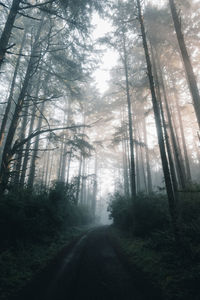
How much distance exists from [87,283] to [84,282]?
10 cm

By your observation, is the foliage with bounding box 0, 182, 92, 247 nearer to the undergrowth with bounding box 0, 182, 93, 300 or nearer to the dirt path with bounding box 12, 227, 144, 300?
the undergrowth with bounding box 0, 182, 93, 300

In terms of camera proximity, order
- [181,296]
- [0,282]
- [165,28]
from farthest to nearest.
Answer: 1. [165,28]
2. [0,282]
3. [181,296]

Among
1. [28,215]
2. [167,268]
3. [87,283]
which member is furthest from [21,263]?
[167,268]

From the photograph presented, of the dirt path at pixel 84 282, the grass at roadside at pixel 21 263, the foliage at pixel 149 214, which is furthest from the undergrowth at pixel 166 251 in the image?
the grass at roadside at pixel 21 263

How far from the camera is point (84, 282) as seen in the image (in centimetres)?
430

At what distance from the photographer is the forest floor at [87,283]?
3668mm

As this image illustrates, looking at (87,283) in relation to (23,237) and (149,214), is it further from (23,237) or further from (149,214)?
(149,214)

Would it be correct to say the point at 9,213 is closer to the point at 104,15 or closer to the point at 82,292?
the point at 82,292

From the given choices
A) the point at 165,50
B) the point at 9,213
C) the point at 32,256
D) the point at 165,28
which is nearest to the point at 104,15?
the point at 165,28

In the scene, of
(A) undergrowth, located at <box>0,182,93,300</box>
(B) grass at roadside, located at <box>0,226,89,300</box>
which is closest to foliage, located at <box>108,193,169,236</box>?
(A) undergrowth, located at <box>0,182,93,300</box>

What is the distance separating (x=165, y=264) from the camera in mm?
5363

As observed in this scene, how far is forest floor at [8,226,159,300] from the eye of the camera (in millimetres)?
3668

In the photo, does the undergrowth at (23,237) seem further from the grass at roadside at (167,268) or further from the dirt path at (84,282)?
the grass at roadside at (167,268)

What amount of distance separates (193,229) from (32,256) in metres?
6.70
